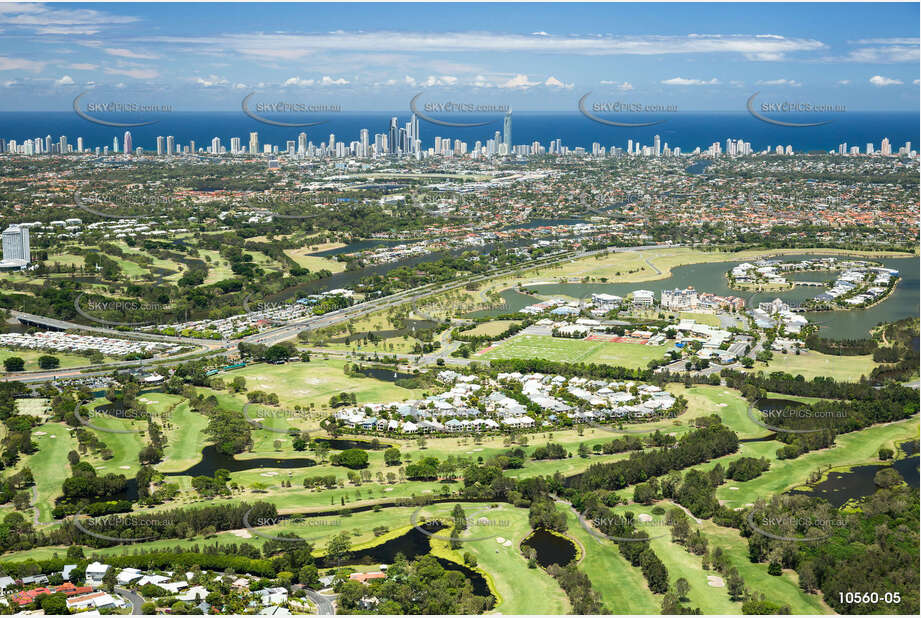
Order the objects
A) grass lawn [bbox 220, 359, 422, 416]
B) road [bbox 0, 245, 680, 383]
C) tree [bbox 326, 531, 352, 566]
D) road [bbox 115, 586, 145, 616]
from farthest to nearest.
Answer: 1. road [bbox 0, 245, 680, 383]
2. grass lawn [bbox 220, 359, 422, 416]
3. tree [bbox 326, 531, 352, 566]
4. road [bbox 115, 586, 145, 616]

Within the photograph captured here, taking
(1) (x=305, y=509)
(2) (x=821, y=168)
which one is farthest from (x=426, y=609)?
(2) (x=821, y=168)

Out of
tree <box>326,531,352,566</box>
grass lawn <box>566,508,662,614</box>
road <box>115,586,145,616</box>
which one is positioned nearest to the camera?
road <box>115,586,145,616</box>

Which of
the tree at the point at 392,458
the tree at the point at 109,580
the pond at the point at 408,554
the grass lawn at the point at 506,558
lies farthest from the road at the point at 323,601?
the tree at the point at 392,458

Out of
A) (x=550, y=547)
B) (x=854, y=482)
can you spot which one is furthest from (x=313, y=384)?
(x=854, y=482)

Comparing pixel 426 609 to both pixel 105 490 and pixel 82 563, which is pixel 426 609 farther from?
pixel 105 490

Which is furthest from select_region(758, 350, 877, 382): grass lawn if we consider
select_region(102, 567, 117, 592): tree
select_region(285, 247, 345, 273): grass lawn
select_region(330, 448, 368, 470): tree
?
select_region(285, 247, 345, 273): grass lawn

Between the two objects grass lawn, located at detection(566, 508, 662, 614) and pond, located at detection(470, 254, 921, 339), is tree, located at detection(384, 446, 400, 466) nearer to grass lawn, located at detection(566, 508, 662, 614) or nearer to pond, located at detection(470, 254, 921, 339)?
grass lawn, located at detection(566, 508, 662, 614)

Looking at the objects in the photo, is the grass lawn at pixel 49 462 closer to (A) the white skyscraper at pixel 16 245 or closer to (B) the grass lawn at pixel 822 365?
(B) the grass lawn at pixel 822 365
